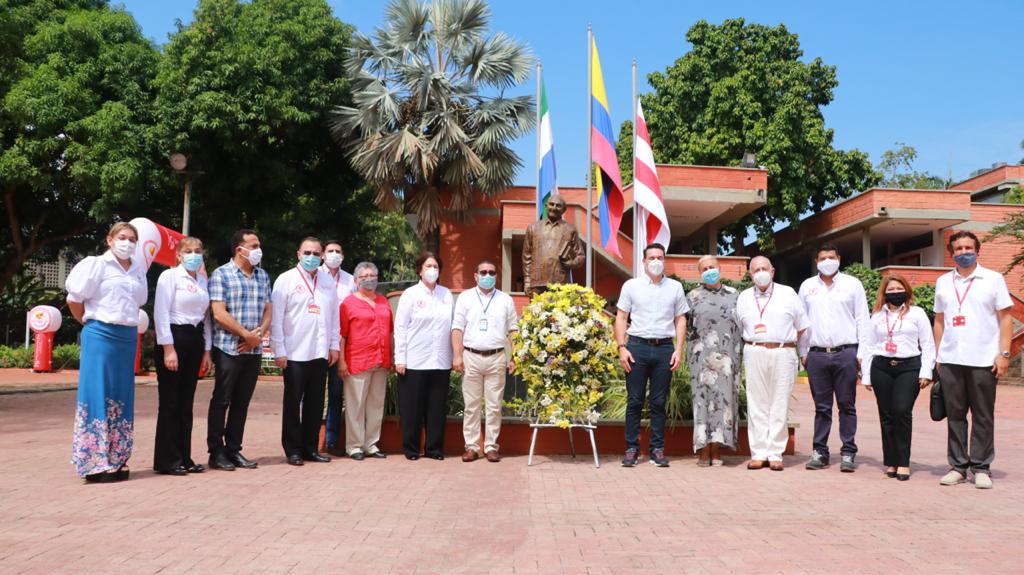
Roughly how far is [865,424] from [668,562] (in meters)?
9.24

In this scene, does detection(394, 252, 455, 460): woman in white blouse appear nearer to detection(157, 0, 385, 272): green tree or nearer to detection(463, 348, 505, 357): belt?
detection(463, 348, 505, 357): belt

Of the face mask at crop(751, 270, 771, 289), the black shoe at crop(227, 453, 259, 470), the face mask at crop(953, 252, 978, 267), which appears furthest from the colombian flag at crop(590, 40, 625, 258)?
the black shoe at crop(227, 453, 259, 470)

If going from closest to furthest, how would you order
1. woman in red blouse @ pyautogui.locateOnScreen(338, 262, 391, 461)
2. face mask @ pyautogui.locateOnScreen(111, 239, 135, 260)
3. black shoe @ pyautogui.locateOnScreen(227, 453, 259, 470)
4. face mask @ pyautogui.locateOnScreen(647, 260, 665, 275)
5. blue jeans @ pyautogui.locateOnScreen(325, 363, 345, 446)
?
face mask @ pyautogui.locateOnScreen(111, 239, 135, 260) < black shoe @ pyautogui.locateOnScreen(227, 453, 259, 470) < face mask @ pyautogui.locateOnScreen(647, 260, 665, 275) < woman in red blouse @ pyautogui.locateOnScreen(338, 262, 391, 461) < blue jeans @ pyautogui.locateOnScreen(325, 363, 345, 446)

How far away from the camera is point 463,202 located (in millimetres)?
22391

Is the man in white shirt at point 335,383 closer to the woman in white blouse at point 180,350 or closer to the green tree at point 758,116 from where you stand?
the woman in white blouse at point 180,350

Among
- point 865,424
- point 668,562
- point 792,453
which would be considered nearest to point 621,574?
point 668,562

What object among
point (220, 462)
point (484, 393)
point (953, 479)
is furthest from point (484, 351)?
point (953, 479)

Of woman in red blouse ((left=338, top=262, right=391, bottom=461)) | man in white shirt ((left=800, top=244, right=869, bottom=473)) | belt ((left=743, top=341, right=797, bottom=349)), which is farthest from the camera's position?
woman in red blouse ((left=338, top=262, right=391, bottom=461))

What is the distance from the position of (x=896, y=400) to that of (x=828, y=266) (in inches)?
51.5

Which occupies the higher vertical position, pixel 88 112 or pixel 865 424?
pixel 88 112

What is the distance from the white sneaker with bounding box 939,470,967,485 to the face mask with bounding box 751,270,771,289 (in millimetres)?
2137

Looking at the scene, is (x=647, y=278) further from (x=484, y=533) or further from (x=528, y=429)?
(x=484, y=533)

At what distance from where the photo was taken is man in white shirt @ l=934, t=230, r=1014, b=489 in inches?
259

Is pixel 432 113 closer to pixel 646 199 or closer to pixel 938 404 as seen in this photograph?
pixel 646 199
